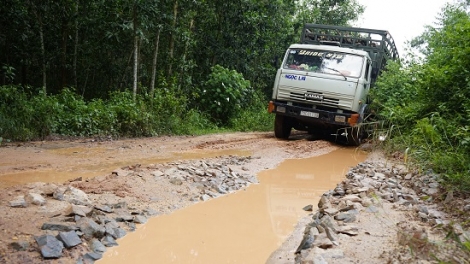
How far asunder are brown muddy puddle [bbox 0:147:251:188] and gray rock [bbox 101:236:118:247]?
169cm

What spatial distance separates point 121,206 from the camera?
3.90 metres

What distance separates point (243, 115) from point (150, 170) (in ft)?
A: 30.0

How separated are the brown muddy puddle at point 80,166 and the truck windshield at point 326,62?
3.21 m

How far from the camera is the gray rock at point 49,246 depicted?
2.76 meters

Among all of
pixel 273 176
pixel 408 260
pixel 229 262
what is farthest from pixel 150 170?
pixel 408 260

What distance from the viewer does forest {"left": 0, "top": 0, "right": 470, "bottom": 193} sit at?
629 centimetres

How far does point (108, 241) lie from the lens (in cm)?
324

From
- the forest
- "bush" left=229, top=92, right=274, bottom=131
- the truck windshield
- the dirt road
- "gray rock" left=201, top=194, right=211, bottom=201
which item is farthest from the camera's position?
"bush" left=229, top=92, right=274, bottom=131

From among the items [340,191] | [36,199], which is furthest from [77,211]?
[340,191]

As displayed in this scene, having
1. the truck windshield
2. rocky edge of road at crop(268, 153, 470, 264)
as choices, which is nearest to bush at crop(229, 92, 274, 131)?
the truck windshield

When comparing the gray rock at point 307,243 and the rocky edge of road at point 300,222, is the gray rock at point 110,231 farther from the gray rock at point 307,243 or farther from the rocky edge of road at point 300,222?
the gray rock at point 307,243

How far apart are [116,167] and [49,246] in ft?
9.73

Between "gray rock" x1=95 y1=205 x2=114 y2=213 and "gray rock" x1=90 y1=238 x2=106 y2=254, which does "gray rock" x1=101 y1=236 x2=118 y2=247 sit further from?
"gray rock" x1=95 y1=205 x2=114 y2=213

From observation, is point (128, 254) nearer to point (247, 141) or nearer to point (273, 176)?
point (273, 176)
